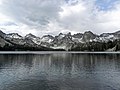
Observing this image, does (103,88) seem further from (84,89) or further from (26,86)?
(26,86)

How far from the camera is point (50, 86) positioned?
137 ft

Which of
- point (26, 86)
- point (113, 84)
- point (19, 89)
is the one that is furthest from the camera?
point (113, 84)

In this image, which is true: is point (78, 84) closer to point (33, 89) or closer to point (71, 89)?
point (71, 89)

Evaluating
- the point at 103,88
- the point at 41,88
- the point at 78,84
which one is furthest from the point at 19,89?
the point at 103,88

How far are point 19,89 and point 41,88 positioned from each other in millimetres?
5156

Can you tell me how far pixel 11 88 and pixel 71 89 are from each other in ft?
46.9

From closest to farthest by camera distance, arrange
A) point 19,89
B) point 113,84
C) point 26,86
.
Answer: point 19,89 → point 26,86 → point 113,84

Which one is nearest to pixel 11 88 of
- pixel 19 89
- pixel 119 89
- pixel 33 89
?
pixel 19 89

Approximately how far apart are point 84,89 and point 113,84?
9861 mm

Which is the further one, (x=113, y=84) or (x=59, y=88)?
(x=113, y=84)

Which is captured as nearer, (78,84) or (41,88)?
(41,88)

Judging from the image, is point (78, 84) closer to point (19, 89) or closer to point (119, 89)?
point (119, 89)

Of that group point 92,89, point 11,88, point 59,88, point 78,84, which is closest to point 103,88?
point 92,89

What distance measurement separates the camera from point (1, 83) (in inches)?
1764
